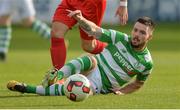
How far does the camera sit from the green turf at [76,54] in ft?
29.5

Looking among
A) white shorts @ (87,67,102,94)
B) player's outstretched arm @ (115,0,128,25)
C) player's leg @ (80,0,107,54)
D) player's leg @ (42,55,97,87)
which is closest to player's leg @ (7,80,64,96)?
player's leg @ (42,55,97,87)

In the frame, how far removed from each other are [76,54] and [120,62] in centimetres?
926

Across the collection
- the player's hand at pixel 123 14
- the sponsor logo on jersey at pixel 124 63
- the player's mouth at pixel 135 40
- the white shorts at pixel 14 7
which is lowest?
the sponsor logo on jersey at pixel 124 63

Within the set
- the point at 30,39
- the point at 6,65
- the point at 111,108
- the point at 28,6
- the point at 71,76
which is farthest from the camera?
the point at 30,39

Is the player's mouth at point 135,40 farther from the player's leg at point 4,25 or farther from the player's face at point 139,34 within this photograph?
the player's leg at point 4,25

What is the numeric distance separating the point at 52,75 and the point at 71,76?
35 centimetres

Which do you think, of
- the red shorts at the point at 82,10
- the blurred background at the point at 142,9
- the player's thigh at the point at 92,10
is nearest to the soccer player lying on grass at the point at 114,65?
the red shorts at the point at 82,10

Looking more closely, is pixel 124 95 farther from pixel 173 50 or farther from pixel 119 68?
pixel 173 50

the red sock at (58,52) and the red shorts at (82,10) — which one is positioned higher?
the red shorts at (82,10)

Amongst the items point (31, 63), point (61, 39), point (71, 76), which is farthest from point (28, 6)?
point (71, 76)

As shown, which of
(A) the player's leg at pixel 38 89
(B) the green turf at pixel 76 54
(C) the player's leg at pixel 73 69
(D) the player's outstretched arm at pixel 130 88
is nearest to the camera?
(B) the green turf at pixel 76 54

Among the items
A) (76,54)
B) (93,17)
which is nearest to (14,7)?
(76,54)

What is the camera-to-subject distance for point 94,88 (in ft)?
32.4

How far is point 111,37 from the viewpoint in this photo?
A: 9.77 meters
